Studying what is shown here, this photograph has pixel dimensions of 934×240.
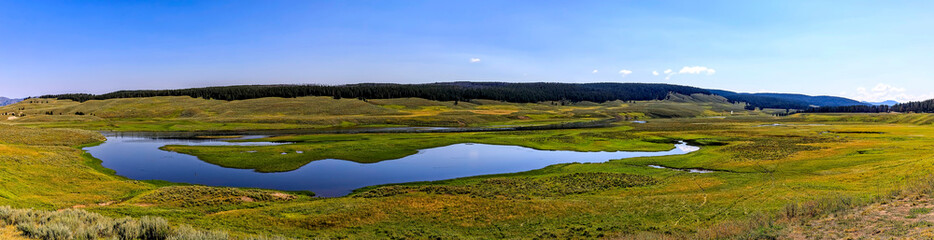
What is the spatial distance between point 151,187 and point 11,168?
32.5ft

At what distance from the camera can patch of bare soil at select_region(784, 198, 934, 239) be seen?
14.3 m

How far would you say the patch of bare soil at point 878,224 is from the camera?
1427 cm

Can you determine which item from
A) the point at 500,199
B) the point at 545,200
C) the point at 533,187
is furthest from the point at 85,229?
the point at 533,187

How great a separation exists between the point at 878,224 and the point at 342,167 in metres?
39.2

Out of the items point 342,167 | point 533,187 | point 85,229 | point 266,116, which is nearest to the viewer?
point 85,229

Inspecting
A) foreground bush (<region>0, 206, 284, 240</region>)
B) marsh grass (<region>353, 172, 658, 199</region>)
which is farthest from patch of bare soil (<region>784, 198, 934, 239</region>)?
foreground bush (<region>0, 206, 284, 240</region>)

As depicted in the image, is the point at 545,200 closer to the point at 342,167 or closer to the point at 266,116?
the point at 342,167

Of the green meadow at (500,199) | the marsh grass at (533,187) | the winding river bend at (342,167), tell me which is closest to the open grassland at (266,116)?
the winding river bend at (342,167)

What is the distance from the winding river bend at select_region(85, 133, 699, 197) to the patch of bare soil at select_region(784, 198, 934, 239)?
26.5m

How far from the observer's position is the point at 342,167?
42938 mm

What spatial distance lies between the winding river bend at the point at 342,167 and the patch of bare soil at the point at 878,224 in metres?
26.5

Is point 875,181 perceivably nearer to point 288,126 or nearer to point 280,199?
point 280,199

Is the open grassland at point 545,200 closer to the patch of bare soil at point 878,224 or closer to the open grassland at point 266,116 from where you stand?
the patch of bare soil at point 878,224

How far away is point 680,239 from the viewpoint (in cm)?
1725
